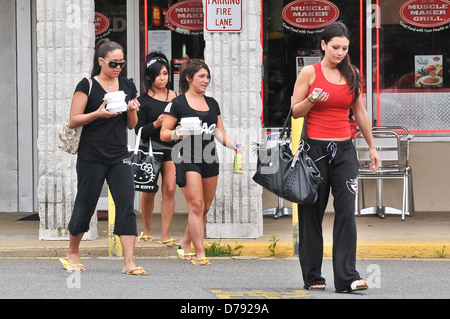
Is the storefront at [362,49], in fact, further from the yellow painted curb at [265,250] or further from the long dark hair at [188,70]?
the long dark hair at [188,70]

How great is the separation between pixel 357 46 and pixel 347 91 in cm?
538

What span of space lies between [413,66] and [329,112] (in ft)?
17.9

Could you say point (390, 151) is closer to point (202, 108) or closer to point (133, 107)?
point (202, 108)

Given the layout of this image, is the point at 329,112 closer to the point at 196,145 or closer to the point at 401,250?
the point at 196,145

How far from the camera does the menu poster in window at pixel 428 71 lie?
1316 cm

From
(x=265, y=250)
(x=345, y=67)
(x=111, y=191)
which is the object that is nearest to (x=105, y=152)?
(x=111, y=191)

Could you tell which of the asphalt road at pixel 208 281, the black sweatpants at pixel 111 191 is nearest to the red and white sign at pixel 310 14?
the asphalt road at pixel 208 281

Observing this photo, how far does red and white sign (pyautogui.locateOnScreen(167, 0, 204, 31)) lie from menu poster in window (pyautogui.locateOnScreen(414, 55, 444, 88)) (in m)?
2.85

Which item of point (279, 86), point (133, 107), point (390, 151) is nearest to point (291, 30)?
point (279, 86)

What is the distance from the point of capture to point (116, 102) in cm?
865

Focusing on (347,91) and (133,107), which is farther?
(133,107)

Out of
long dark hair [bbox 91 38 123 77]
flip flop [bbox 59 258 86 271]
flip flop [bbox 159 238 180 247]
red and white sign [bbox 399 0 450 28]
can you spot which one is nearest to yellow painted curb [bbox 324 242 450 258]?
flip flop [bbox 159 238 180 247]

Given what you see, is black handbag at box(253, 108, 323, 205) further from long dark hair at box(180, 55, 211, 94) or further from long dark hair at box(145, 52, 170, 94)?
long dark hair at box(145, 52, 170, 94)

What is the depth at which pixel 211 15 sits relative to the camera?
11.2 m
